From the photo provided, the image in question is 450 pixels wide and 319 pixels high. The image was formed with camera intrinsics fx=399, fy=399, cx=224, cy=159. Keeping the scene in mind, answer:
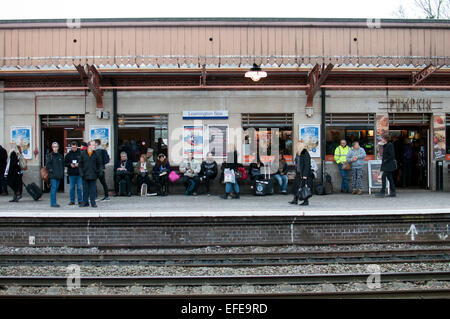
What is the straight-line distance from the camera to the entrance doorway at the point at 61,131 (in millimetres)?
13406

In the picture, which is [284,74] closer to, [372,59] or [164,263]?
[372,59]

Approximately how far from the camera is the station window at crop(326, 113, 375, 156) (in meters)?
13.4

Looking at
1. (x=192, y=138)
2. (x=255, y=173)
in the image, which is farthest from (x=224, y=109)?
(x=255, y=173)

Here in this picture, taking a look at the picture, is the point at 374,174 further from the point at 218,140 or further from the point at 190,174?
the point at 190,174

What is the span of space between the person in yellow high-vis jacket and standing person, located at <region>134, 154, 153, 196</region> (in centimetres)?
604

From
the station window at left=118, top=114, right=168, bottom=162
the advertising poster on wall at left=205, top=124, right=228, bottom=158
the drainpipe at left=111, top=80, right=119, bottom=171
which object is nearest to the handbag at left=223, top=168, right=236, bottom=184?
the advertising poster on wall at left=205, top=124, right=228, bottom=158

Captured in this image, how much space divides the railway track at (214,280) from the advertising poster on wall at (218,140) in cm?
708

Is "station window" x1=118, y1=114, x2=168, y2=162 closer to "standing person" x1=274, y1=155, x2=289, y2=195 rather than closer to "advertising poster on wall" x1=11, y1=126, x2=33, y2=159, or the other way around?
"advertising poster on wall" x1=11, y1=126, x2=33, y2=159

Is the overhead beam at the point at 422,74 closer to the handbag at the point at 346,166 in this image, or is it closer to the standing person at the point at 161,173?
the handbag at the point at 346,166

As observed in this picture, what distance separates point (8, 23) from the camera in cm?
1088

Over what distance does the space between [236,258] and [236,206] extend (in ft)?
8.03

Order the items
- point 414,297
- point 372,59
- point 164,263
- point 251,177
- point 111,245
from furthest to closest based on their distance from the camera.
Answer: point 251,177 < point 372,59 < point 111,245 < point 164,263 < point 414,297
